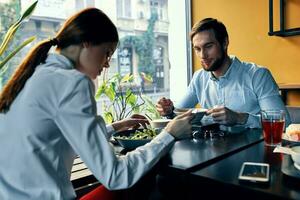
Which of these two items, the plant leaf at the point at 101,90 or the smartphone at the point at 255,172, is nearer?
the smartphone at the point at 255,172

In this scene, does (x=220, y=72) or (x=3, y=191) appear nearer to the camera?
(x=3, y=191)

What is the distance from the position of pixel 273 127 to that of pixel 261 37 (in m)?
1.94

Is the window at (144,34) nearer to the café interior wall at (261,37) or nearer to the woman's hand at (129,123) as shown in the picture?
the café interior wall at (261,37)

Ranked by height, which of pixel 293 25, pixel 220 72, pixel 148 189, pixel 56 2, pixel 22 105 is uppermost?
pixel 56 2

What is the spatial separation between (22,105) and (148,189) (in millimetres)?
589

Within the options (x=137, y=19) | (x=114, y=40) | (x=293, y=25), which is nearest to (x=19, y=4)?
(x=137, y=19)

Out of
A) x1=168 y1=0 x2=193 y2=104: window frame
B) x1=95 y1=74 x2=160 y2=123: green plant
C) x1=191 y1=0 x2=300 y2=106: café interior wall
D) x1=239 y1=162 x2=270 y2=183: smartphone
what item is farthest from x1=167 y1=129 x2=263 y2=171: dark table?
x1=168 y1=0 x2=193 y2=104: window frame

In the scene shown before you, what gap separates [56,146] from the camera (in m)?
0.96

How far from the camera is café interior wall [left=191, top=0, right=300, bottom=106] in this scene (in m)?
2.66

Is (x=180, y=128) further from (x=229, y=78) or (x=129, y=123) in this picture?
(x=229, y=78)

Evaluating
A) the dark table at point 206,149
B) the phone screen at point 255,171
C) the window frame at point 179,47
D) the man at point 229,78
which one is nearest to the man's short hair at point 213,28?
the man at point 229,78

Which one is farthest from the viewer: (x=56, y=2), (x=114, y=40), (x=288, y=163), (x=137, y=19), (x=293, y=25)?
(x=137, y=19)

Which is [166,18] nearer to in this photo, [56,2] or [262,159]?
[56,2]

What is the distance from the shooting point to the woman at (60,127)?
0.87m
